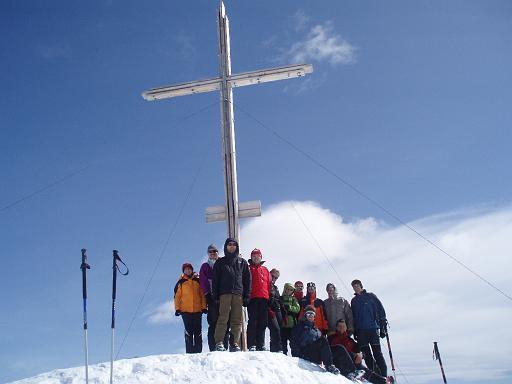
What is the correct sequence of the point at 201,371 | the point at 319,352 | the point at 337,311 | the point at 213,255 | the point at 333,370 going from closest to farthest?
the point at 201,371 → the point at 333,370 → the point at 319,352 → the point at 213,255 → the point at 337,311

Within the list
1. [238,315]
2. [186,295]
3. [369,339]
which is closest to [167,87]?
[186,295]

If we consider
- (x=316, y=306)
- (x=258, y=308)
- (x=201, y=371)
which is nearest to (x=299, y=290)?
(x=316, y=306)

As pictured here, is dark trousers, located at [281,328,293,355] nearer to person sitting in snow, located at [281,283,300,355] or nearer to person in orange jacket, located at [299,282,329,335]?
person sitting in snow, located at [281,283,300,355]

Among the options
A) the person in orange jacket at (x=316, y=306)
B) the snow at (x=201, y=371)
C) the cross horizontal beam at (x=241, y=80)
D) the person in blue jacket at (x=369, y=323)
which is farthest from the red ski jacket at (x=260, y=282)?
the cross horizontal beam at (x=241, y=80)

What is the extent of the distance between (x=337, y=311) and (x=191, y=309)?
3.10m

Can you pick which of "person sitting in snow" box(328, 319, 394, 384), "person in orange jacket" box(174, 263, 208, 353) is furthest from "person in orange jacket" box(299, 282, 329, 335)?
"person in orange jacket" box(174, 263, 208, 353)

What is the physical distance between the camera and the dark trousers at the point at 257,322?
9836mm

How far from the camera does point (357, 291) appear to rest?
11.0 m

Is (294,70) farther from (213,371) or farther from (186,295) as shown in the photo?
(213,371)

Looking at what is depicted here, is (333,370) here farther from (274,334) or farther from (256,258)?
(256,258)

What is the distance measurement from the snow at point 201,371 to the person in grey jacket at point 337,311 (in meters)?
2.17

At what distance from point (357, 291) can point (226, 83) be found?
20.2ft

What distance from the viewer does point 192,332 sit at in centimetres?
1014

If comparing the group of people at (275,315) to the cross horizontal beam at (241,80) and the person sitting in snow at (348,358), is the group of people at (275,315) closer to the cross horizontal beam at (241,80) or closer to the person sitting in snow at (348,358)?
the person sitting in snow at (348,358)
